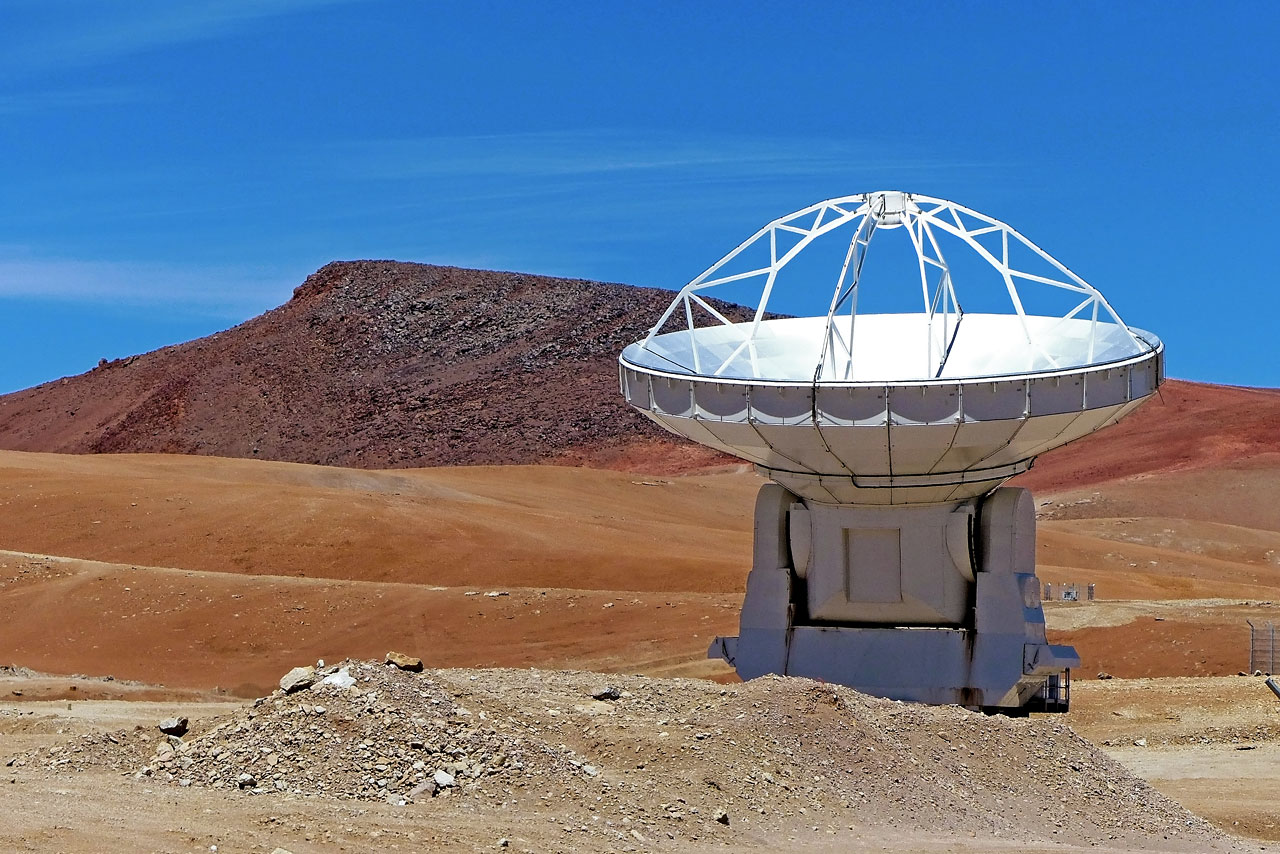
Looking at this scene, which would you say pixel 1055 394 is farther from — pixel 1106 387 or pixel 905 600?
pixel 905 600

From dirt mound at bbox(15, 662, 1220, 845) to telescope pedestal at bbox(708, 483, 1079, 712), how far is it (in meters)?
2.57

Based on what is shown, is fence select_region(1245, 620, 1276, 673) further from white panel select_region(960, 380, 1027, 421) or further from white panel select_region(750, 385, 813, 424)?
white panel select_region(750, 385, 813, 424)

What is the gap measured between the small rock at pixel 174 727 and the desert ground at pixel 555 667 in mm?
340

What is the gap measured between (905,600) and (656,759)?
7.09 metres

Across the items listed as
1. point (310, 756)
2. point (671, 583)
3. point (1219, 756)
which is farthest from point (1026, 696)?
point (671, 583)

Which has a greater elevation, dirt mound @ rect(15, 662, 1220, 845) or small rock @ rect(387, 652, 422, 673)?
small rock @ rect(387, 652, 422, 673)

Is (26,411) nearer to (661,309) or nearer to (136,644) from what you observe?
(661,309)

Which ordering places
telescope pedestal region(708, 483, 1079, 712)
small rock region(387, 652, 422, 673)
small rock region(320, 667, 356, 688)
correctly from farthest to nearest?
telescope pedestal region(708, 483, 1079, 712)
small rock region(387, 652, 422, 673)
small rock region(320, 667, 356, 688)

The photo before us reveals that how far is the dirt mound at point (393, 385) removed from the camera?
86812 millimetres

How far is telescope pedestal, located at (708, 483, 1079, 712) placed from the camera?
20.8 meters

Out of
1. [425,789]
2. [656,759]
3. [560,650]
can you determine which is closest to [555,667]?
[560,650]

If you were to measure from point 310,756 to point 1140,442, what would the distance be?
6742 centimetres

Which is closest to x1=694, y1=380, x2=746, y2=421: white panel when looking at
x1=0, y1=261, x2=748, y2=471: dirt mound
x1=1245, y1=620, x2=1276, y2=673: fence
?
x1=1245, y1=620, x2=1276, y2=673: fence

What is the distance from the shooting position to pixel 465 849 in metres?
12.0
